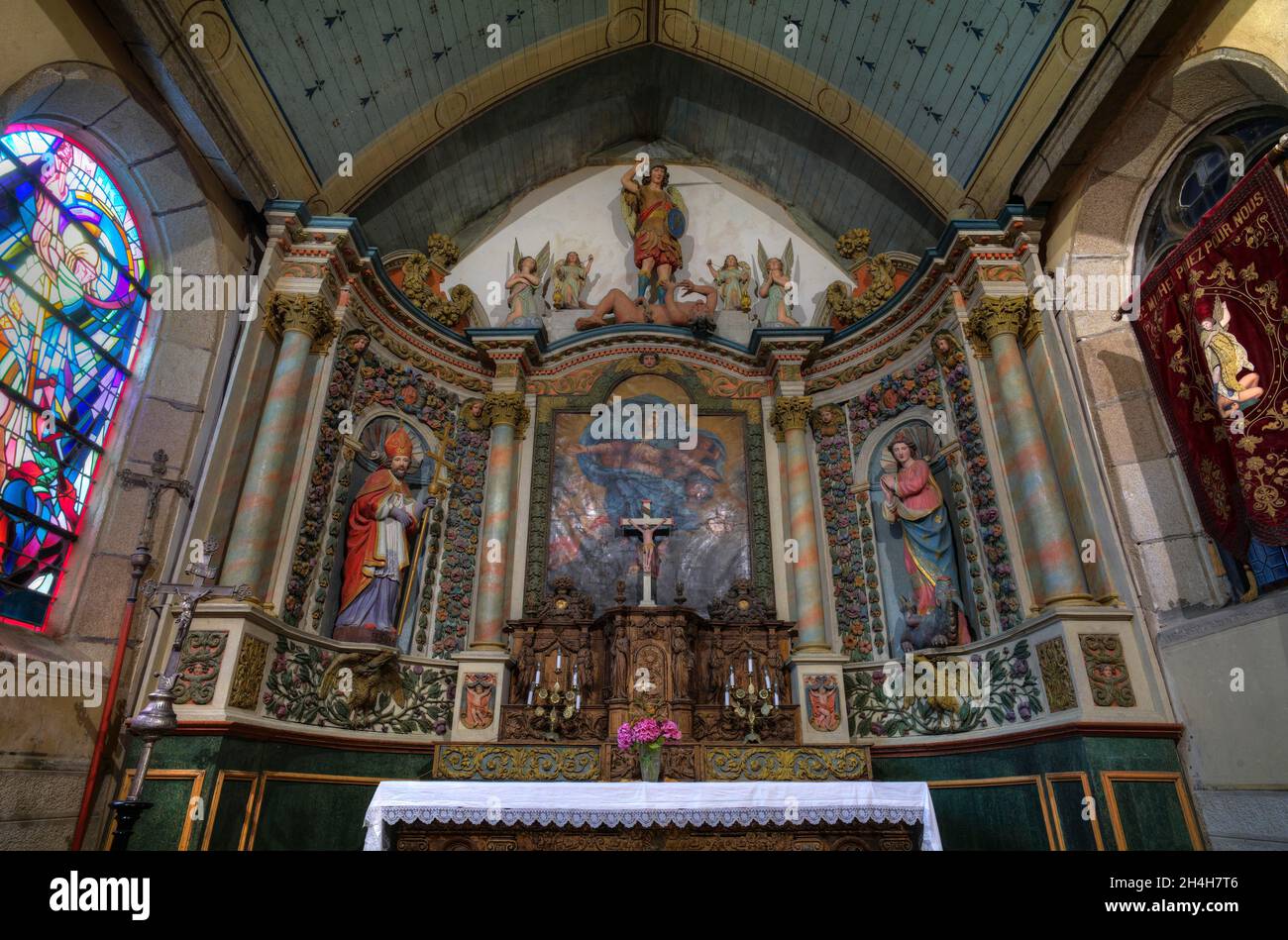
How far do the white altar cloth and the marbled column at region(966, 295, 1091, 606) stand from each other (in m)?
2.31

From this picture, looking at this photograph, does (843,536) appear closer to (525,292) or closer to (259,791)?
(525,292)

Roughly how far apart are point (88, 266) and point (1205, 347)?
8.97 meters

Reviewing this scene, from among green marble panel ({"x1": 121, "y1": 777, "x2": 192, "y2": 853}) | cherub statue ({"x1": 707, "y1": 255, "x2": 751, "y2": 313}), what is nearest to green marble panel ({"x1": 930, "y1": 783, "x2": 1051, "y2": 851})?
green marble panel ({"x1": 121, "y1": 777, "x2": 192, "y2": 853})

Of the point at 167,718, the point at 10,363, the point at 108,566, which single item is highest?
the point at 10,363

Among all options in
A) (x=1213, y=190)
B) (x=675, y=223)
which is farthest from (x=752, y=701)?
(x=675, y=223)

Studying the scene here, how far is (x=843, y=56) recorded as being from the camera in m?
9.08

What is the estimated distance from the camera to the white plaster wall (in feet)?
34.4

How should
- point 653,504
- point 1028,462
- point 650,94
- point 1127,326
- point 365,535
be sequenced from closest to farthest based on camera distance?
1. point 1127,326
2. point 1028,462
3. point 365,535
4. point 653,504
5. point 650,94

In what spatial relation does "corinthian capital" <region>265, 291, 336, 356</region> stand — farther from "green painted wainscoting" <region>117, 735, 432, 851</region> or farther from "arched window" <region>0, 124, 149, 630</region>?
"green painted wainscoting" <region>117, 735, 432, 851</region>

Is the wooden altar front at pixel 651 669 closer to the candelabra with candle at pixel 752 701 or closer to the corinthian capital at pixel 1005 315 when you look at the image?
the candelabra with candle at pixel 752 701

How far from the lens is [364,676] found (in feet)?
23.0

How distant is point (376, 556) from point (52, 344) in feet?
10.7

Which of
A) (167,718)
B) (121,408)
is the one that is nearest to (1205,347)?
(167,718)

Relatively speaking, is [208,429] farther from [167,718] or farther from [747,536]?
[747,536]
